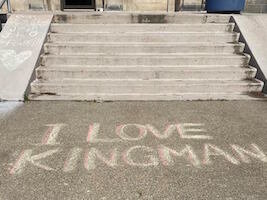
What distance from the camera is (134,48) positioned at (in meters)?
6.21

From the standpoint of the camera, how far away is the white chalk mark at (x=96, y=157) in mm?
3158

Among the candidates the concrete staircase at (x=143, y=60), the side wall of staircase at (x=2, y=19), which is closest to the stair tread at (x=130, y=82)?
the concrete staircase at (x=143, y=60)

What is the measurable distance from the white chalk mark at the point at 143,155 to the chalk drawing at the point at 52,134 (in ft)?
3.11

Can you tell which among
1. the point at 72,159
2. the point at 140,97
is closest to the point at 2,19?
the point at 140,97

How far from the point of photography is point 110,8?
34.7 feet

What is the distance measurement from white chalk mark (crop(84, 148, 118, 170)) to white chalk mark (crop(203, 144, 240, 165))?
3.42ft

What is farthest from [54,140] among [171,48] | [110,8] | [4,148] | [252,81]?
[110,8]

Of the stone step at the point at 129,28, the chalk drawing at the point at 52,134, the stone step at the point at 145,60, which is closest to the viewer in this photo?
the chalk drawing at the point at 52,134

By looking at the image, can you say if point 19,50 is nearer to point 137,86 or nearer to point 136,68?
point 136,68

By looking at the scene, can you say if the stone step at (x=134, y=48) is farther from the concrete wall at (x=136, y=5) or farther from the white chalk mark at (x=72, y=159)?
the concrete wall at (x=136, y=5)

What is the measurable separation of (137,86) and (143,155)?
226cm

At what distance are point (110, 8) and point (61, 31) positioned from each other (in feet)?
14.6

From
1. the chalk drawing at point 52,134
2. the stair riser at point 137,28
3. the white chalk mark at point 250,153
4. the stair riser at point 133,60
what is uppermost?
the stair riser at point 137,28

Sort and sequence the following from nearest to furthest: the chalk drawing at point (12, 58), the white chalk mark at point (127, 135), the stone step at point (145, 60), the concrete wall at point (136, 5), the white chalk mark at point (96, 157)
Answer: the white chalk mark at point (96, 157) < the white chalk mark at point (127, 135) < the chalk drawing at point (12, 58) < the stone step at point (145, 60) < the concrete wall at point (136, 5)
